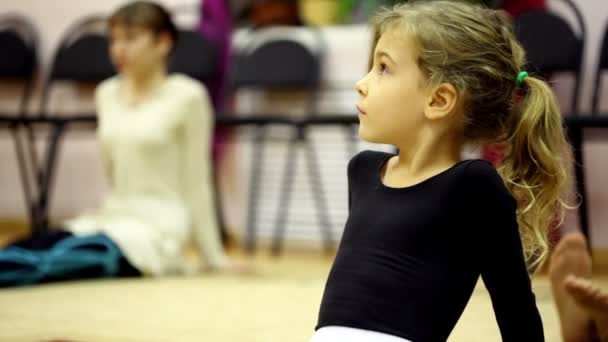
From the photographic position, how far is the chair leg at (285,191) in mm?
3648

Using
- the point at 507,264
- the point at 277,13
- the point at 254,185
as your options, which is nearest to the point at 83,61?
the point at 277,13

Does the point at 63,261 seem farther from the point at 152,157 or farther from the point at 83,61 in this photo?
the point at 83,61

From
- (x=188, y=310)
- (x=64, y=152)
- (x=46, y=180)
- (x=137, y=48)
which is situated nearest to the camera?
(x=188, y=310)

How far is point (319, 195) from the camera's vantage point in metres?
3.62

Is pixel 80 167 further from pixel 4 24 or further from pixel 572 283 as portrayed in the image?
pixel 572 283

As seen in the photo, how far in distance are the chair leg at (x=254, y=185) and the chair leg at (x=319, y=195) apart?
0.21 m

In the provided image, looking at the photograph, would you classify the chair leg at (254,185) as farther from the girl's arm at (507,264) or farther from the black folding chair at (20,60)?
the girl's arm at (507,264)

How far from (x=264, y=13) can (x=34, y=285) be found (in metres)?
1.87

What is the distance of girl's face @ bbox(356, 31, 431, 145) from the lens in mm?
1100

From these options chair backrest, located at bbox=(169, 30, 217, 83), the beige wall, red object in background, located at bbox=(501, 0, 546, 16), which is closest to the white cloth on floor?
chair backrest, located at bbox=(169, 30, 217, 83)

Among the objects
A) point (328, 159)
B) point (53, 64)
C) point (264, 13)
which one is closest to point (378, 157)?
point (328, 159)

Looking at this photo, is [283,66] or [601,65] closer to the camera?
[601,65]

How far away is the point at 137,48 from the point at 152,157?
33cm

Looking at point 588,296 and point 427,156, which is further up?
point 427,156
